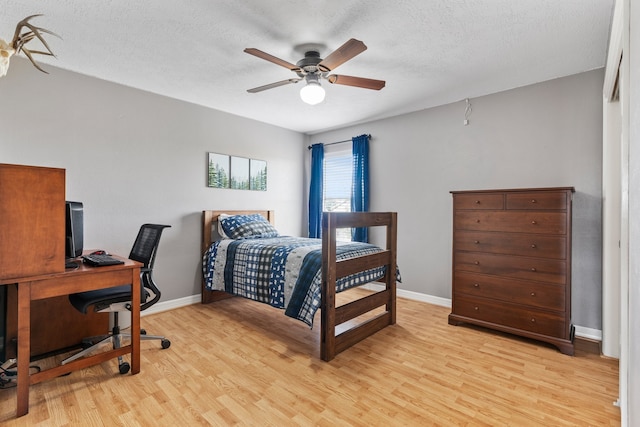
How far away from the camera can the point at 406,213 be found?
13.1 ft

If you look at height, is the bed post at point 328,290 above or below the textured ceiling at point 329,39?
below

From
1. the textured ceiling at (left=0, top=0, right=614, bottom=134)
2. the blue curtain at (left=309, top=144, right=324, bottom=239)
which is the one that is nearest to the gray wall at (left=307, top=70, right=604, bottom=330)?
the textured ceiling at (left=0, top=0, right=614, bottom=134)

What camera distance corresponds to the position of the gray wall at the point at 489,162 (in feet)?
8.95

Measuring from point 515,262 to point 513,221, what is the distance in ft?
1.18

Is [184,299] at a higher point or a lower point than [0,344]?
lower

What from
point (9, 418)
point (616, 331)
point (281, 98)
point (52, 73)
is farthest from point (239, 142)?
point (616, 331)

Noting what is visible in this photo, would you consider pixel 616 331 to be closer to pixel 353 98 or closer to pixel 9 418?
pixel 353 98

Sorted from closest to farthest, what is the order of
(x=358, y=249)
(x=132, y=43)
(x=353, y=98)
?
1. (x=132, y=43)
2. (x=358, y=249)
3. (x=353, y=98)

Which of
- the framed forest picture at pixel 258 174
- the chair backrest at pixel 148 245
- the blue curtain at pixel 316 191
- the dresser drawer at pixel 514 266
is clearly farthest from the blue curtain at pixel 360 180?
the chair backrest at pixel 148 245

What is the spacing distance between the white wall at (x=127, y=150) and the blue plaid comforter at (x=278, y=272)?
0.56m

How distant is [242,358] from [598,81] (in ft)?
12.6

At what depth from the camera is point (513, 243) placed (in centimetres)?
268

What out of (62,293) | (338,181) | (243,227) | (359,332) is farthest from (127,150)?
(359,332)

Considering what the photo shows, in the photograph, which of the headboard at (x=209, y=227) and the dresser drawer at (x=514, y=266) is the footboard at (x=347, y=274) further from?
the headboard at (x=209, y=227)
